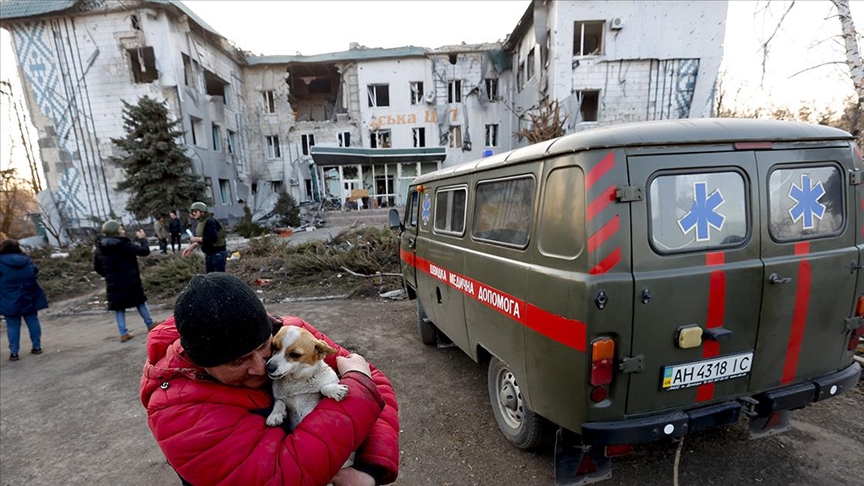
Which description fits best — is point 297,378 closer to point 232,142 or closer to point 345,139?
point 345,139

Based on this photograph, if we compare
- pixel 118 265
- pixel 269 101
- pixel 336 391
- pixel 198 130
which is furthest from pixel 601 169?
pixel 269 101

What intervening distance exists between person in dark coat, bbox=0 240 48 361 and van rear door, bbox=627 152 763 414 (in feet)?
24.6

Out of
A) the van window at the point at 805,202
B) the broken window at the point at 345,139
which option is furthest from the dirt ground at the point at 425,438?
the broken window at the point at 345,139

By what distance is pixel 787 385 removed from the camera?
2.20 m

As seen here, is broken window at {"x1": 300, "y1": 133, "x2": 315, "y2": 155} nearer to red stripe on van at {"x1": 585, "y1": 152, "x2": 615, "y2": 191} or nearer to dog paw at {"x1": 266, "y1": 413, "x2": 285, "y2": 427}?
red stripe on van at {"x1": 585, "y1": 152, "x2": 615, "y2": 191}

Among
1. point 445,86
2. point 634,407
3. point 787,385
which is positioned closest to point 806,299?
point 787,385

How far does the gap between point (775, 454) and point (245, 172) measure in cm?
2695

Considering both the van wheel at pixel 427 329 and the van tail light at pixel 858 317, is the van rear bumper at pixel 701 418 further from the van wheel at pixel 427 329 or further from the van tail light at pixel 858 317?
the van wheel at pixel 427 329

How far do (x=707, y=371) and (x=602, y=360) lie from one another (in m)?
0.69

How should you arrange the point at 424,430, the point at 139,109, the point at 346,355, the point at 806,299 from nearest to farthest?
the point at 346,355 → the point at 806,299 → the point at 424,430 → the point at 139,109

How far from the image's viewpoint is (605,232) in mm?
1822

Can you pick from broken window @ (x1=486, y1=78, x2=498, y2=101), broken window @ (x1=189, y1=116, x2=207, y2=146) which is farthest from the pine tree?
broken window @ (x1=486, y1=78, x2=498, y2=101)

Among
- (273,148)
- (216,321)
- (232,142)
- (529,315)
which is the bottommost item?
(529,315)

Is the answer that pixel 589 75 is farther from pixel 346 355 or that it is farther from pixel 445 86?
pixel 346 355
